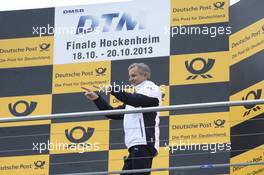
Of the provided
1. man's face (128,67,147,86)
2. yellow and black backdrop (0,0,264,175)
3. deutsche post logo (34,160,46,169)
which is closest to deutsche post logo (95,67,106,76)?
yellow and black backdrop (0,0,264,175)

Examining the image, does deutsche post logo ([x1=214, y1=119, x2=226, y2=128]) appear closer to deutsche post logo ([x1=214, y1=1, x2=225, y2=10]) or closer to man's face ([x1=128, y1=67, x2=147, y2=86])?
deutsche post logo ([x1=214, y1=1, x2=225, y2=10])

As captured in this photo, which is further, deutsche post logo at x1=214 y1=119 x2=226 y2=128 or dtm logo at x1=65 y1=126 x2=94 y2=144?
dtm logo at x1=65 y1=126 x2=94 y2=144

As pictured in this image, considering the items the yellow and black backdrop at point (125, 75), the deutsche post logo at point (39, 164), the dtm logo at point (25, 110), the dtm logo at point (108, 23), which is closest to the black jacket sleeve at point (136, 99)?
the yellow and black backdrop at point (125, 75)

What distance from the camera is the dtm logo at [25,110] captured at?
7914mm

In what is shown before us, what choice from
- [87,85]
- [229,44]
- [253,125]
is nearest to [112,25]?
[87,85]

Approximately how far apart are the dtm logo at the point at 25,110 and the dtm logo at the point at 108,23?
2.47 ft

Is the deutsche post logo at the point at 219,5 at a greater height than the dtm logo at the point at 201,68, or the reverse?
the deutsche post logo at the point at 219,5

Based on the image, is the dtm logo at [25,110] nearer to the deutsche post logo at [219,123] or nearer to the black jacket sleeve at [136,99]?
the deutsche post logo at [219,123]

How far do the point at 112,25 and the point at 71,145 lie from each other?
43.0 inches

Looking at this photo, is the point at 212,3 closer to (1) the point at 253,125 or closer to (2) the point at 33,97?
(1) the point at 253,125

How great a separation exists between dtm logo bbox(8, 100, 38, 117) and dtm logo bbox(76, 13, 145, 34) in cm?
75

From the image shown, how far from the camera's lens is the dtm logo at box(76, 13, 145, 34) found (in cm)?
778

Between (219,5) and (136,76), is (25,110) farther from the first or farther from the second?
(136,76)

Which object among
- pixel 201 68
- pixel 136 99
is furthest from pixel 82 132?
pixel 136 99
